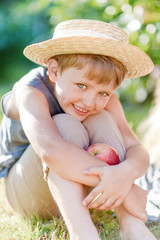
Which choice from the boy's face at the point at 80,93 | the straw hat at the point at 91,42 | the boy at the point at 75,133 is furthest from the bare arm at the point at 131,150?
the straw hat at the point at 91,42

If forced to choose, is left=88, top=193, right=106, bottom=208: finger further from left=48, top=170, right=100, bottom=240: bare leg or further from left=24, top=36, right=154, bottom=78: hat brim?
left=24, top=36, right=154, bottom=78: hat brim

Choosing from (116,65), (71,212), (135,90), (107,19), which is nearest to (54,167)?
(71,212)

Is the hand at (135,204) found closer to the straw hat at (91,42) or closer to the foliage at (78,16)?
the straw hat at (91,42)

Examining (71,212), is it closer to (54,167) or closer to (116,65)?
(54,167)

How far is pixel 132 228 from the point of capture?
1.75 metres

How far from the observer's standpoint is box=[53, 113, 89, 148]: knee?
5.93ft

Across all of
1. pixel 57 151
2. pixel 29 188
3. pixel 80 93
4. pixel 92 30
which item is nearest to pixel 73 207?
pixel 57 151

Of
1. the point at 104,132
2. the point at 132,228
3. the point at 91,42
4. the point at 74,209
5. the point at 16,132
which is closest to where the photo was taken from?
the point at 74,209

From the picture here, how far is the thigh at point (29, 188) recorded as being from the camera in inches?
78.7

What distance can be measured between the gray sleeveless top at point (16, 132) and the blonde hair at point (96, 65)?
18cm

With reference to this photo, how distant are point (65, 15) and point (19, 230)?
2.92 meters

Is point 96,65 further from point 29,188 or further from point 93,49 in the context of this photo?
point 29,188

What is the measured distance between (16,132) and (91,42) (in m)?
0.71

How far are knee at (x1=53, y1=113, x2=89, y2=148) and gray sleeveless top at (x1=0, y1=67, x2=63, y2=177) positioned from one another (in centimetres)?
26
